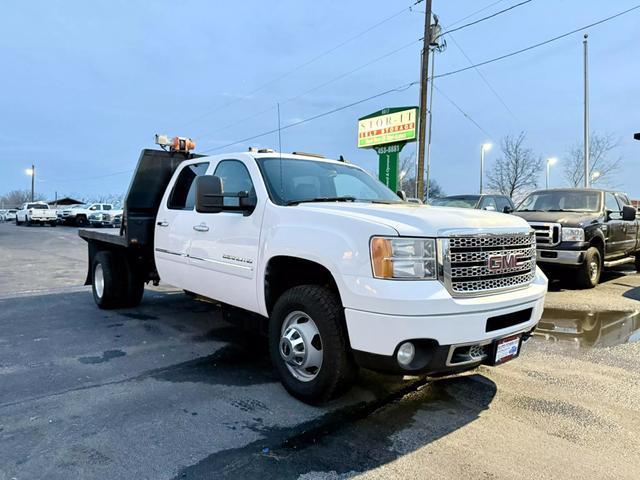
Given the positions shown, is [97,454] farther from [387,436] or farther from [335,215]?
[335,215]

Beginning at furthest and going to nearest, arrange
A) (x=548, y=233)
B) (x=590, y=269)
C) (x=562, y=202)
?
(x=562, y=202) → (x=590, y=269) → (x=548, y=233)

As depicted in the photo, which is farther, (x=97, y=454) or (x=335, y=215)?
(x=335, y=215)

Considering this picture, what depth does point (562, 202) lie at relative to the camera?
9.52 m

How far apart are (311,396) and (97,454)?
143cm

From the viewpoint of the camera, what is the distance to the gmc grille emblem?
3316 mm

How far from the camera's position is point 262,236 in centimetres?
396

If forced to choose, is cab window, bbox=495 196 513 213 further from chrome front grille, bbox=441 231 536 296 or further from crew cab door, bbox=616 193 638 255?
chrome front grille, bbox=441 231 536 296

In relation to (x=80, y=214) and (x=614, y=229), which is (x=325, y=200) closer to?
(x=614, y=229)

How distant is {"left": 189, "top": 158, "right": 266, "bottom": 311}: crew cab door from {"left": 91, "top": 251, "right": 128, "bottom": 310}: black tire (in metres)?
2.24

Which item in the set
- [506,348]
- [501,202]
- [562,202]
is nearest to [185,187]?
[506,348]

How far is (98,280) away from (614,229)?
31.2ft

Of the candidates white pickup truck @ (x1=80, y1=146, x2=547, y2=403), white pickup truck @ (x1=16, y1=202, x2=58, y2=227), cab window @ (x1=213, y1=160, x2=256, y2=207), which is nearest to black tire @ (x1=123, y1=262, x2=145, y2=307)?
white pickup truck @ (x1=80, y1=146, x2=547, y2=403)

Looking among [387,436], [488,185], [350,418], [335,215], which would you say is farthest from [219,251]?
[488,185]

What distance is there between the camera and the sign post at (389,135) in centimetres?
1828
